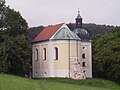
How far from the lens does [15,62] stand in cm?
6725

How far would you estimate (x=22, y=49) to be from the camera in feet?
224

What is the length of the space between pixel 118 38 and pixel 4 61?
22794 mm

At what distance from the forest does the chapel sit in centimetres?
244

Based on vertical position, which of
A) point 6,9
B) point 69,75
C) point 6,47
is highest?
point 6,9

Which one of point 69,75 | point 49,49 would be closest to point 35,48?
point 49,49

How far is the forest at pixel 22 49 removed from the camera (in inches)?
2630

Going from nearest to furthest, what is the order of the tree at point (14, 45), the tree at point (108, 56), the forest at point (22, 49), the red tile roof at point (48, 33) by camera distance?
the tree at point (14, 45) → the forest at point (22, 49) → the tree at point (108, 56) → the red tile roof at point (48, 33)

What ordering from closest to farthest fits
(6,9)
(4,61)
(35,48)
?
1. (4,61)
2. (6,9)
3. (35,48)

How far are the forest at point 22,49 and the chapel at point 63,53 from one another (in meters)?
2.44

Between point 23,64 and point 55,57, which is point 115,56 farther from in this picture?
point 23,64

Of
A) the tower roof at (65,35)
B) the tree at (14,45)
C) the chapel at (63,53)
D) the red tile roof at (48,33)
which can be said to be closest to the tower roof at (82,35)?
the chapel at (63,53)

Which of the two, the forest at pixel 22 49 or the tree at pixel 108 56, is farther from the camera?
the tree at pixel 108 56

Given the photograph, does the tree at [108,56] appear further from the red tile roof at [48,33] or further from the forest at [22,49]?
the red tile roof at [48,33]

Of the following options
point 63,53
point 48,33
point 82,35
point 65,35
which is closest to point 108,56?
point 82,35
